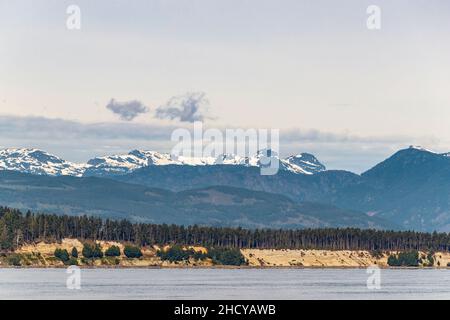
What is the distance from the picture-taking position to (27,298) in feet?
574

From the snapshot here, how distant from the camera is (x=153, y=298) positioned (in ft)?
586
